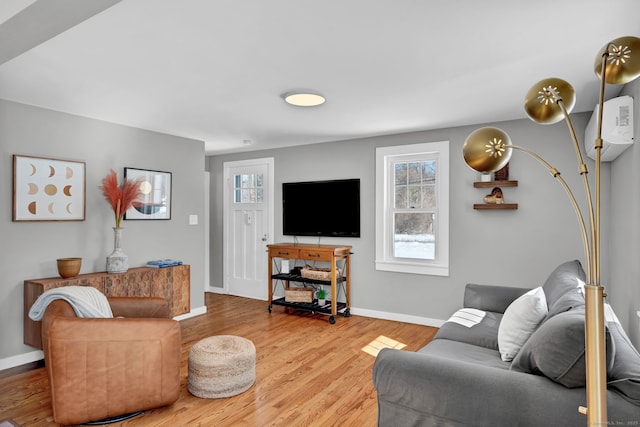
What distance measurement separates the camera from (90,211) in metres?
3.95

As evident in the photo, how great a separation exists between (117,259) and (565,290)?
3862 mm

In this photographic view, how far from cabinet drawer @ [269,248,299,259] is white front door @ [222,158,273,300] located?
2.04 feet

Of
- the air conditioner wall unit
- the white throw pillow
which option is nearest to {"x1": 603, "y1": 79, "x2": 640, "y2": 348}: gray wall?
the air conditioner wall unit

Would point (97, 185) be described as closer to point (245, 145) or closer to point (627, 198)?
point (245, 145)

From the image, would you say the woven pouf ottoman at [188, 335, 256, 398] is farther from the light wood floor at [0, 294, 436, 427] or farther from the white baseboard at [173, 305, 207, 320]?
the white baseboard at [173, 305, 207, 320]

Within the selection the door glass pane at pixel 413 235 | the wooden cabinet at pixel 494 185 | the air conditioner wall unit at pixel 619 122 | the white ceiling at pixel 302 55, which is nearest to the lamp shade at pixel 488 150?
the white ceiling at pixel 302 55

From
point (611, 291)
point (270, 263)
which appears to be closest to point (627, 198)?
point (611, 291)

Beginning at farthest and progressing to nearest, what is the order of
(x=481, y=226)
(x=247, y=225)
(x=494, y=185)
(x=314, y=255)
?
(x=247, y=225), (x=314, y=255), (x=481, y=226), (x=494, y=185)

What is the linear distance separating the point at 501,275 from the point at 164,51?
3.77m

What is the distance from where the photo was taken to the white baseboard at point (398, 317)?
14.7ft

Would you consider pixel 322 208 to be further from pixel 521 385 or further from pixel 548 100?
pixel 548 100

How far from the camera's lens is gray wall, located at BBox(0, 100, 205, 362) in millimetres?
3340

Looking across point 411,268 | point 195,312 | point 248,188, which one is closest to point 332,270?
point 411,268

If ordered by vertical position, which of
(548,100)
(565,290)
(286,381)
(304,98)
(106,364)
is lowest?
(286,381)
